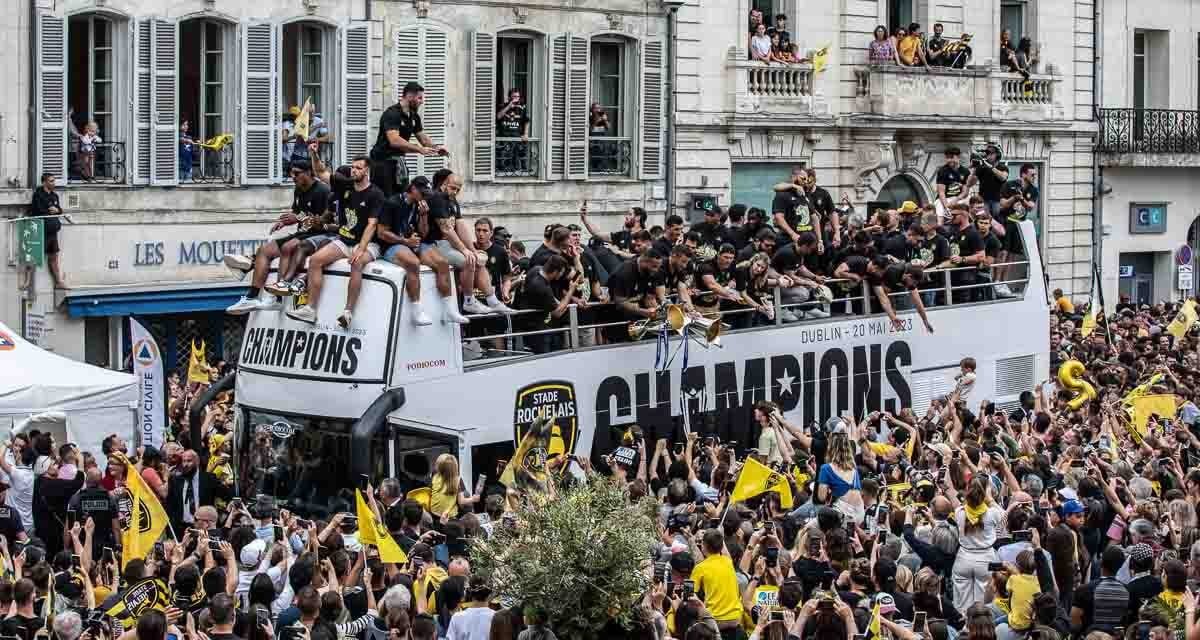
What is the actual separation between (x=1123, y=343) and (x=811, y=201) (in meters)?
7.73

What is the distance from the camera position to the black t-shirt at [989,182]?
25.7 m

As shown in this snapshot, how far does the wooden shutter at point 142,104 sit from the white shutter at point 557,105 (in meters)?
5.99

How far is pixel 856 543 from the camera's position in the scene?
14805 millimetres

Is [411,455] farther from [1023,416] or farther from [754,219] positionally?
[1023,416]

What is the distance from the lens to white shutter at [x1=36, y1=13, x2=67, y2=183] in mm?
24828

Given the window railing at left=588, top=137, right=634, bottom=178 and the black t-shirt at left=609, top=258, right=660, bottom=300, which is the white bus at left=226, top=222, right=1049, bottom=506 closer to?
the black t-shirt at left=609, top=258, right=660, bottom=300

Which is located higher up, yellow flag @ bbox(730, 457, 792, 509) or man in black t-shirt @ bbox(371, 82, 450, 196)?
man in black t-shirt @ bbox(371, 82, 450, 196)

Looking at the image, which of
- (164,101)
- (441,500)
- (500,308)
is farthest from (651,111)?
(441,500)

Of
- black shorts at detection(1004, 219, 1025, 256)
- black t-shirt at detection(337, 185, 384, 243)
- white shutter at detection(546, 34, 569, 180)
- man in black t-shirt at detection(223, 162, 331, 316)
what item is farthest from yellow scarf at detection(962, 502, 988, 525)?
white shutter at detection(546, 34, 569, 180)

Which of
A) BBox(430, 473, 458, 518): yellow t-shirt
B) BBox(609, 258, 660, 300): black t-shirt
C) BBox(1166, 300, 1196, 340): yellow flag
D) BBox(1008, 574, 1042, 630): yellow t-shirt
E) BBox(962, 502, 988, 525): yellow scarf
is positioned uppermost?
BBox(609, 258, 660, 300): black t-shirt

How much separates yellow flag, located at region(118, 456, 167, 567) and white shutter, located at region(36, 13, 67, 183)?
998 centimetres

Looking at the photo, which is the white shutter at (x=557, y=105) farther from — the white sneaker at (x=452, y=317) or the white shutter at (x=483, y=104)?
the white sneaker at (x=452, y=317)

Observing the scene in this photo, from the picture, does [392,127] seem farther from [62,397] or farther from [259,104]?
[259,104]

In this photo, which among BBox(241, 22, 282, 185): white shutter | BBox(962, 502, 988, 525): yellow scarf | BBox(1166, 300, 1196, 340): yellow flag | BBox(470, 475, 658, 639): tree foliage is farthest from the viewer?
BBox(1166, 300, 1196, 340): yellow flag
